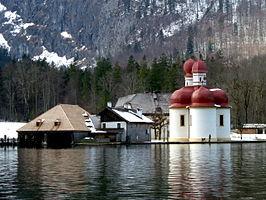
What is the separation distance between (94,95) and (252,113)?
A: 3890 cm

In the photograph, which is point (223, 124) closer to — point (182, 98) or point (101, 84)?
point (182, 98)

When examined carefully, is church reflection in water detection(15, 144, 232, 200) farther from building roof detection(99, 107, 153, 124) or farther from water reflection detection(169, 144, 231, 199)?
building roof detection(99, 107, 153, 124)

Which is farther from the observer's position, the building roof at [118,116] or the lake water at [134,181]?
the building roof at [118,116]

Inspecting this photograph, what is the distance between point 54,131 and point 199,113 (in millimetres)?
23487

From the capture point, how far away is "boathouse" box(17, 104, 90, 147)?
82938 mm

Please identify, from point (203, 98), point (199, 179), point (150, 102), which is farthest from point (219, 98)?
point (199, 179)

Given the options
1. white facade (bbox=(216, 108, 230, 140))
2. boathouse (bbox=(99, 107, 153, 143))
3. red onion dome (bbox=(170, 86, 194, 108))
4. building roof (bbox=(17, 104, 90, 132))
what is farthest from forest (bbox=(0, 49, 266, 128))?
building roof (bbox=(17, 104, 90, 132))

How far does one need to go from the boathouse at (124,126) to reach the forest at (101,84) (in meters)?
27.3

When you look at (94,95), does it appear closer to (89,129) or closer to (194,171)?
(89,129)

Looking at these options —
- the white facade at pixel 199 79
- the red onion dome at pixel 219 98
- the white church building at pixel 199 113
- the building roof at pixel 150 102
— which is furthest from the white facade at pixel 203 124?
the building roof at pixel 150 102

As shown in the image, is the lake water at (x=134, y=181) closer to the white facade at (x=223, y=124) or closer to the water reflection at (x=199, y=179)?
the water reflection at (x=199, y=179)

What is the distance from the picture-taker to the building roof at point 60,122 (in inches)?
3302

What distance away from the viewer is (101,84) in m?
148

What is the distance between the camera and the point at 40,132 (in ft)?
Answer: 276
